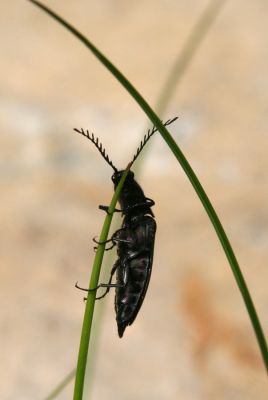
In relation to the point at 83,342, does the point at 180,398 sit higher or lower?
higher

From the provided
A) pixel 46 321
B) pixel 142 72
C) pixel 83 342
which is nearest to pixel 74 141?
pixel 142 72

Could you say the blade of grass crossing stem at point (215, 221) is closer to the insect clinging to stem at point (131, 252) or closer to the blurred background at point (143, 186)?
the insect clinging to stem at point (131, 252)

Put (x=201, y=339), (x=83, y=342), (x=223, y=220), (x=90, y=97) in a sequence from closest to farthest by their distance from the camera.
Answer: (x=83, y=342)
(x=201, y=339)
(x=223, y=220)
(x=90, y=97)

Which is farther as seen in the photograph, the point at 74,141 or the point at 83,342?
the point at 74,141

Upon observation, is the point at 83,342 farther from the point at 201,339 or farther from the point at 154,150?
the point at 154,150

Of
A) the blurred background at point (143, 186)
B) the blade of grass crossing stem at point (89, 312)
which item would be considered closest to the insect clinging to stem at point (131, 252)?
the blade of grass crossing stem at point (89, 312)

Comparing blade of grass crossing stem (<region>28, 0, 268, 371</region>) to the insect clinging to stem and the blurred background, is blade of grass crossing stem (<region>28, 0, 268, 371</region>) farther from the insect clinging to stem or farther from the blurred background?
the blurred background

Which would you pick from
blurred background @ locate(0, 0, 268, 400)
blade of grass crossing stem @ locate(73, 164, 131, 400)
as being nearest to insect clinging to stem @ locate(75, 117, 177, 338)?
blade of grass crossing stem @ locate(73, 164, 131, 400)

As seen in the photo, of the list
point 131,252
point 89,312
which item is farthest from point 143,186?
point 89,312
